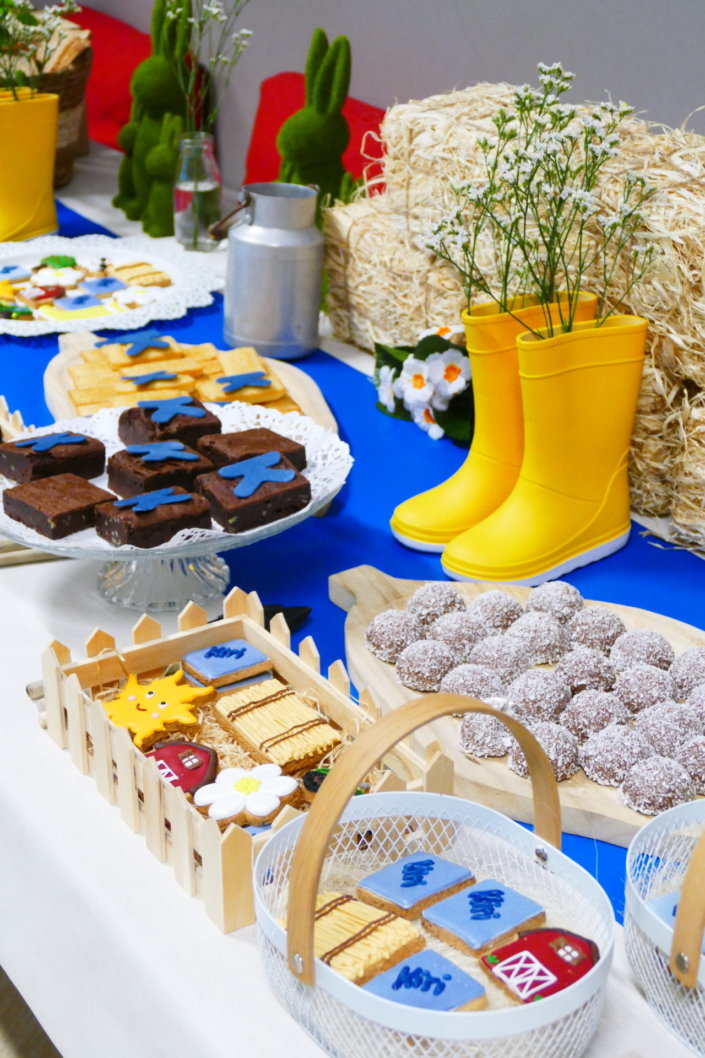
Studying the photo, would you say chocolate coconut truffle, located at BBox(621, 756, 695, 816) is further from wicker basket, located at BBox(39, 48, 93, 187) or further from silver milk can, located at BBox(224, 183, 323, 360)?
wicker basket, located at BBox(39, 48, 93, 187)

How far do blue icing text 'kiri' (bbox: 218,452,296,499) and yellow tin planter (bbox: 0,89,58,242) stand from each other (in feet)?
4.83

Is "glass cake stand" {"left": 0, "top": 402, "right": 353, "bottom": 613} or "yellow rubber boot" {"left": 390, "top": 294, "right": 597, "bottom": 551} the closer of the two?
"glass cake stand" {"left": 0, "top": 402, "right": 353, "bottom": 613}

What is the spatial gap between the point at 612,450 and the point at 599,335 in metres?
0.17

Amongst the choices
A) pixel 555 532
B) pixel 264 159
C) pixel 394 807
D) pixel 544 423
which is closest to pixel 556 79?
pixel 544 423

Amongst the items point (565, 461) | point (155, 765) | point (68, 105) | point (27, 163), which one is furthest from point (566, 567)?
point (68, 105)

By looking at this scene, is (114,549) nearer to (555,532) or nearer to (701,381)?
(555,532)

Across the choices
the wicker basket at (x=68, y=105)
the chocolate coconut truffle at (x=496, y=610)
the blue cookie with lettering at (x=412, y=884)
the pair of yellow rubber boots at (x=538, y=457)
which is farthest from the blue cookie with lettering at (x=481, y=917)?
the wicker basket at (x=68, y=105)

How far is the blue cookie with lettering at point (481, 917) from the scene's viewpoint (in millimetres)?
794

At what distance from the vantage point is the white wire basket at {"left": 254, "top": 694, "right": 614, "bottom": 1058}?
0.69 meters

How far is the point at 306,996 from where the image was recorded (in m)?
0.75

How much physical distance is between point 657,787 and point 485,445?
662mm

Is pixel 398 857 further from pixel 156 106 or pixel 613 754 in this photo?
pixel 156 106

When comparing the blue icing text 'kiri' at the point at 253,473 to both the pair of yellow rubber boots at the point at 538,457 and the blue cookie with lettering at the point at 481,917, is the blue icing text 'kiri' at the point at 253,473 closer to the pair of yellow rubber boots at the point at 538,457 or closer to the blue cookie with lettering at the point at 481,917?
the pair of yellow rubber boots at the point at 538,457

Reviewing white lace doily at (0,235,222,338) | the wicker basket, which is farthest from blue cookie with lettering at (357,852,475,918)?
the wicker basket
